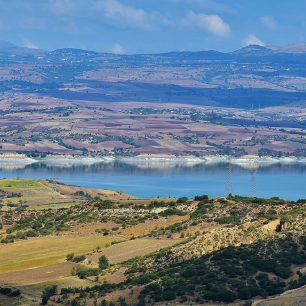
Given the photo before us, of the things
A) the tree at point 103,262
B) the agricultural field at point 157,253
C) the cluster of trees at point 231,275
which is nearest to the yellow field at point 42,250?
the agricultural field at point 157,253

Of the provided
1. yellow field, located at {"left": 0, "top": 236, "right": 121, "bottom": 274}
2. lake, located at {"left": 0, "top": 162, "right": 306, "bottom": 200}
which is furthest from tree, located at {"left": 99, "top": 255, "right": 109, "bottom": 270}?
lake, located at {"left": 0, "top": 162, "right": 306, "bottom": 200}

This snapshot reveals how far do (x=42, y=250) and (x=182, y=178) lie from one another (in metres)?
99.7

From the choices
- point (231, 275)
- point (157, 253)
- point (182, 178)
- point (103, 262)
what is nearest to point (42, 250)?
point (103, 262)

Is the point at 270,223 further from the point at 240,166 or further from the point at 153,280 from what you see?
the point at 240,166

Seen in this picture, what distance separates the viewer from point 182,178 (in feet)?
449

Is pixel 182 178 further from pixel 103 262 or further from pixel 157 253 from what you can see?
pixel 157 253

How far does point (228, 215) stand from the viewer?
39.1m

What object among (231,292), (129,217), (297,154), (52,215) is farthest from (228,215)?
(297,154)

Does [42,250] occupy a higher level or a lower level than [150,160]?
higher

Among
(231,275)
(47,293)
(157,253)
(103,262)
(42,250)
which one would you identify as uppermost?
(231,275)

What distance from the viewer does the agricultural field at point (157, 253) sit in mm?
23938

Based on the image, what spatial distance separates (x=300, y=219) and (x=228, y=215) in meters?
6.96

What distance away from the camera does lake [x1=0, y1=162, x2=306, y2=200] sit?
363ft

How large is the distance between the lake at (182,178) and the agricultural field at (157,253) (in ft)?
180
